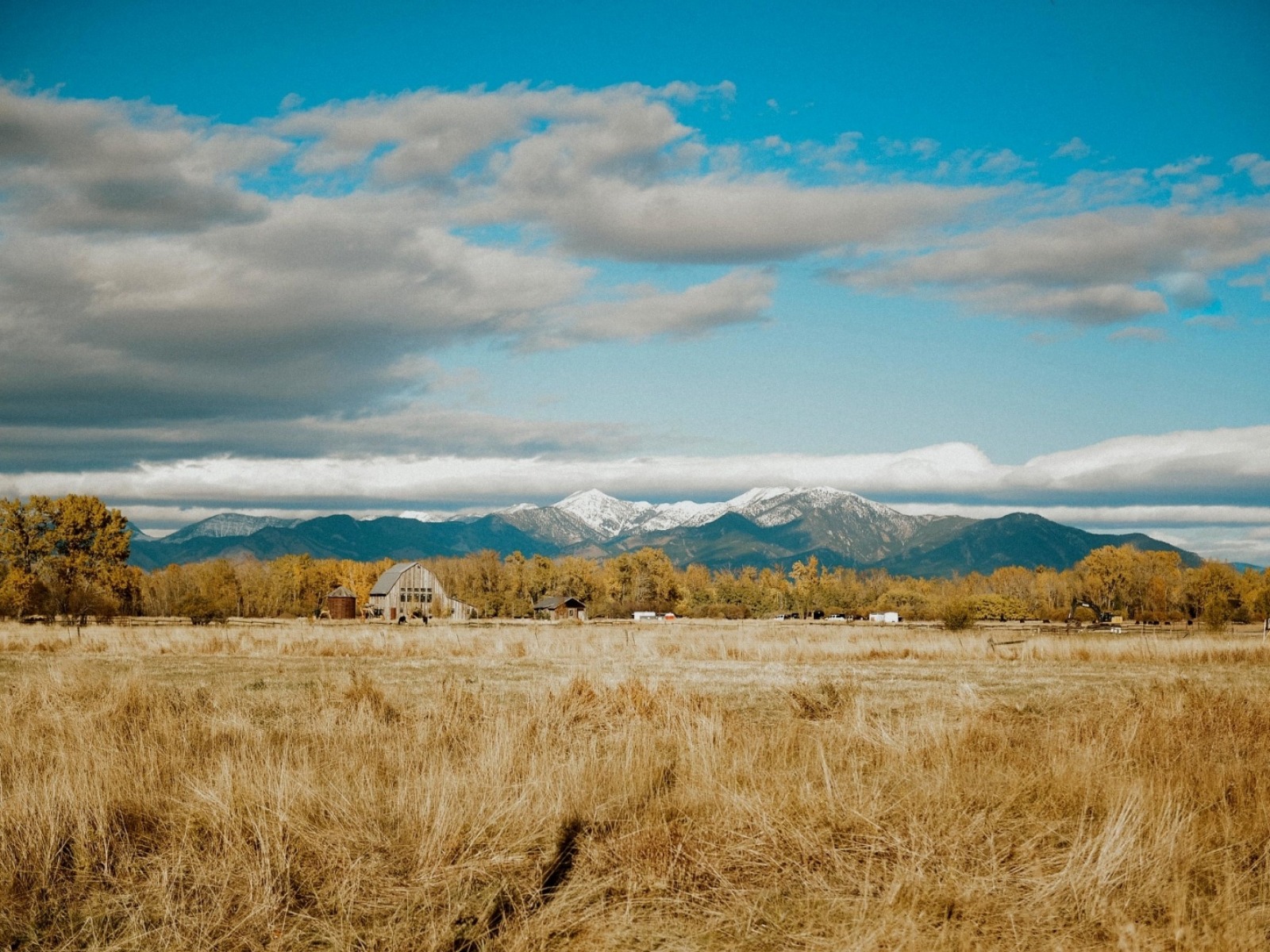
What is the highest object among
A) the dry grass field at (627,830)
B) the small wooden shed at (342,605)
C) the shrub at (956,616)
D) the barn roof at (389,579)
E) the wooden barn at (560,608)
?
the dry grass field at (627,830)

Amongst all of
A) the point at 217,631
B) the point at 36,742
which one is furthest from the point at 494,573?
the point at 36,742

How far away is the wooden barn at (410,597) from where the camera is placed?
11431 centimetres

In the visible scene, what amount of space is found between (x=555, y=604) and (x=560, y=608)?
3.53m

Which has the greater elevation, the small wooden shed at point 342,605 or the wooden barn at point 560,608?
the small wooden shed at point 342,605

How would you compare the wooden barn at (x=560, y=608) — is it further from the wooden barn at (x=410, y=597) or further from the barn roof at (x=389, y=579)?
the barn roof at (x=389, y=579)

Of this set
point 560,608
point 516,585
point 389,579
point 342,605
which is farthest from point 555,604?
point 342,605

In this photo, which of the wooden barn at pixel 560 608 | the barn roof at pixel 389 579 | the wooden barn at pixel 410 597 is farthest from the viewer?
the wooden barn at pixel 560 608

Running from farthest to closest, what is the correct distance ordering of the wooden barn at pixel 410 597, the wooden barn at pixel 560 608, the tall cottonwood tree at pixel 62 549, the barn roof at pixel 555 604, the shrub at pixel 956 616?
the barn roof at pixel 555 604 → the wooden barn at pixel 560 608 → the wooden barn at pixel 410 597 → the tall cottonwood tree at pixel 62 549 → the shrub at pixel 956 616

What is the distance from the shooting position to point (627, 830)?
716 cm

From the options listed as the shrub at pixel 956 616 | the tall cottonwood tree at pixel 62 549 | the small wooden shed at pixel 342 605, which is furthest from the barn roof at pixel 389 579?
the shrub at pixel 956 616

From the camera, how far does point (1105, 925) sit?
541 centimetres

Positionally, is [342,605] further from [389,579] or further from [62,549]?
[62,549]

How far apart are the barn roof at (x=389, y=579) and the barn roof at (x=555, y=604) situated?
23.7m

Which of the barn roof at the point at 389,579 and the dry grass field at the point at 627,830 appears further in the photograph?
the barn roof at the point at 389,579
